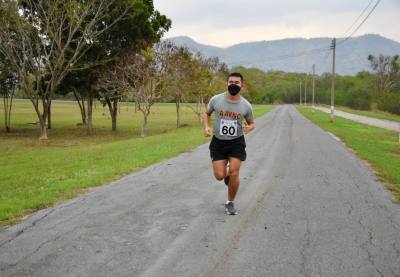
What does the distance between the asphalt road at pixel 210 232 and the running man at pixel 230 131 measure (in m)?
0.63

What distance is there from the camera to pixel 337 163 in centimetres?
1327

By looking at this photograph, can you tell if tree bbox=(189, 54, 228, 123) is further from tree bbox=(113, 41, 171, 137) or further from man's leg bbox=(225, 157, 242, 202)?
man's leg bbox=(225, 157, 242, 202)

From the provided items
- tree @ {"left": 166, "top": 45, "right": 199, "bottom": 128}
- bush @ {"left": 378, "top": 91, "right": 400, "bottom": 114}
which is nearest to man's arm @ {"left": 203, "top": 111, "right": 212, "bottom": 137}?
tree @ {"left": 166, "top": 45, "right": 199, "bottom": 128}

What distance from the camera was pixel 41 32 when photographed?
30219mm

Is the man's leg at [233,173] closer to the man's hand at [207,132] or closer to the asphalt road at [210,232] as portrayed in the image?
the asphalt road at [210,232]

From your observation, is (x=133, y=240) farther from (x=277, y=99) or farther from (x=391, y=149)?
(x=277, y=99)

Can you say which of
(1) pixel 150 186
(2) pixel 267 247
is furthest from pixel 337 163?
(2) pixel 267 247

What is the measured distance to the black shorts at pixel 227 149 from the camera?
6898mm

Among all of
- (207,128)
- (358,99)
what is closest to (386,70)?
(358,99)

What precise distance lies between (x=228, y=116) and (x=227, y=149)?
1.67 feet

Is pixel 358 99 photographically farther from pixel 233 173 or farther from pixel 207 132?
pixel 233 173

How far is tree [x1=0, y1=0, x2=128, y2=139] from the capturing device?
27656 millimetres

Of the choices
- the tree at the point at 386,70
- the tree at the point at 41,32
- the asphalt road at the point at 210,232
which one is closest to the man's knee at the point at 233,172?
the asphalt road at the point at 210,232

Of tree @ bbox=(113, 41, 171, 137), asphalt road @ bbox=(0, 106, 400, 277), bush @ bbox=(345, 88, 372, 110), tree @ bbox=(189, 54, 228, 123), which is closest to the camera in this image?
asphalt road @ bbox=(0, 106, 400, 277)
